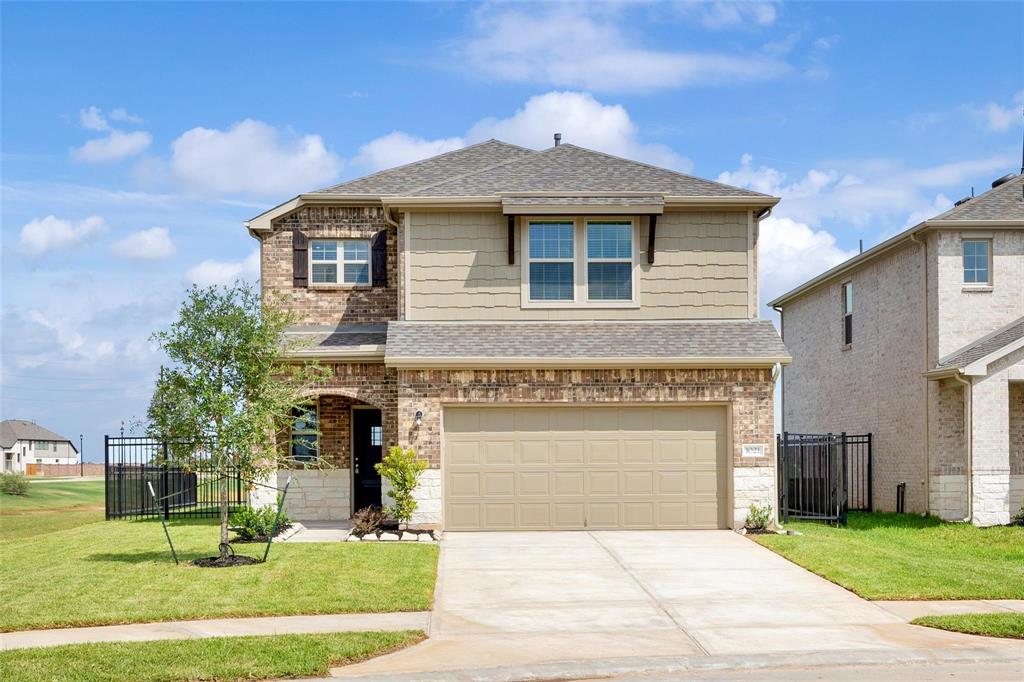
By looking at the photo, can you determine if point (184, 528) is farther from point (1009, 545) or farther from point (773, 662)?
point (1009, 545)

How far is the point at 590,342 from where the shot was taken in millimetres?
18875

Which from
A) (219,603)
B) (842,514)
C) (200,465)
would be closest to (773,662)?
(219,603)

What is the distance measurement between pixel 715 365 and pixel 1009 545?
5893mm

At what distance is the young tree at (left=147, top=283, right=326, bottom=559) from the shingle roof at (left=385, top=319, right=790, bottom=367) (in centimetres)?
359

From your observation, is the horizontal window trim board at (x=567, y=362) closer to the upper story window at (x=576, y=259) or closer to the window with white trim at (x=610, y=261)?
the upper story window at (x=576, y=259)

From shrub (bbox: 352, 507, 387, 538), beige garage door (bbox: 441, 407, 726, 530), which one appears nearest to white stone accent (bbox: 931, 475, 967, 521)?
beige garage door (bbox: 441, 407, 726, 530)

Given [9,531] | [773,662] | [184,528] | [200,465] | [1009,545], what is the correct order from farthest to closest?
[9,531], [184,528], [1009,545], [200,465], [773,662]

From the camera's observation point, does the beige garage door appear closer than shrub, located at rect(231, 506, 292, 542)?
No

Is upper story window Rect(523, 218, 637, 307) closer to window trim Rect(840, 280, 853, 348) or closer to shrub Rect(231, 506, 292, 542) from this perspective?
shrub Rect(231, 506, 292, 542)

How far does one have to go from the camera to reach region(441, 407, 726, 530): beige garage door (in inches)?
735

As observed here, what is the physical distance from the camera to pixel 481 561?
15.4 m

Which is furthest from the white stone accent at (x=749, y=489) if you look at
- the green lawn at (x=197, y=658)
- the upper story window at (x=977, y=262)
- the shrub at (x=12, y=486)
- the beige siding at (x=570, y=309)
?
the shrub at (x=12, y=486)

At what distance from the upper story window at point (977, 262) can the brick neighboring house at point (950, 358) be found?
0.07 ft

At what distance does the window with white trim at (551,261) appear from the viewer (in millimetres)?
19500
